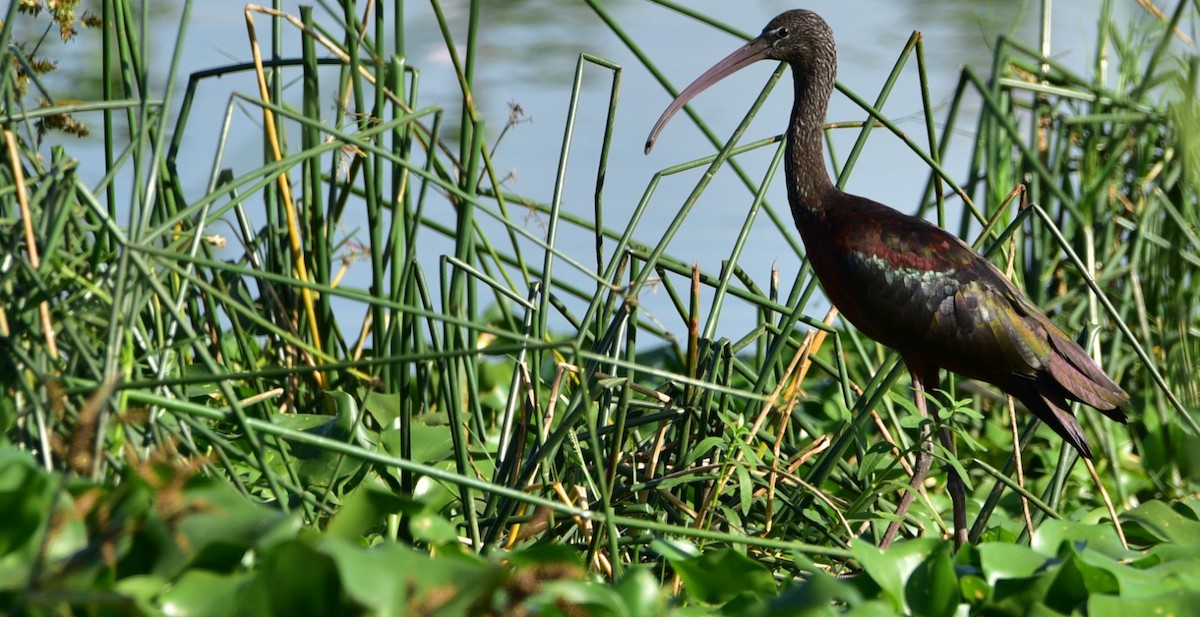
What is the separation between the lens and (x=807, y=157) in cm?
329

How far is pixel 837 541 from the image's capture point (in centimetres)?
246

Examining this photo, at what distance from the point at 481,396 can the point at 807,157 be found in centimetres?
120

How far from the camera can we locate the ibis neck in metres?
3.27

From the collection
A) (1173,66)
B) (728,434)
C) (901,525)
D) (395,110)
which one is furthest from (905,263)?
(1173,66)

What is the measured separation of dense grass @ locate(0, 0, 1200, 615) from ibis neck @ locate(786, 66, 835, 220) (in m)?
0.11

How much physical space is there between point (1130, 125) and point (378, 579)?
349 cm

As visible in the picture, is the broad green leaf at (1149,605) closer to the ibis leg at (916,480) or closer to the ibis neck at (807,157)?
the ibis leg at (916,480)

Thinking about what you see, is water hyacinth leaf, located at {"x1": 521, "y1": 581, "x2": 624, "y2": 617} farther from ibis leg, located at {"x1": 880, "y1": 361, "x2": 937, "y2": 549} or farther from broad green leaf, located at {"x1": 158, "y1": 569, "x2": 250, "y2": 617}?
ibis leg, located at {"x1": 880, "y1": 361, "x2": 937, "y2": 549}

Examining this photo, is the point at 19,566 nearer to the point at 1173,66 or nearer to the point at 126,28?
the point at 126,28


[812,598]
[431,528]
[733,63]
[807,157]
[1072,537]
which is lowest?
[1072,537]

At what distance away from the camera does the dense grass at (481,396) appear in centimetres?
159

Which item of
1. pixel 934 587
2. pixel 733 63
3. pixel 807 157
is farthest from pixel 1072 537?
pixel 733 63

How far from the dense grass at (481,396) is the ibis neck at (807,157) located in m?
0.11

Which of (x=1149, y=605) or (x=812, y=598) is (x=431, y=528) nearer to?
(x=812, y=598)
